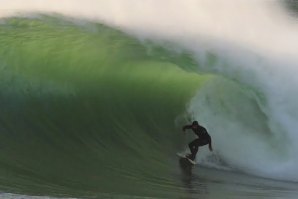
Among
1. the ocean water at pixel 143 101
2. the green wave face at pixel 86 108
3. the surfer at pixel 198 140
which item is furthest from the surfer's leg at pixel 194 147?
the green wave face at pixel 86 108

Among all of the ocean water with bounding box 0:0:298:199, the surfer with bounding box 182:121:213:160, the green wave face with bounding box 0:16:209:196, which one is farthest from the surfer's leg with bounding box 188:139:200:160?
the green wave face with bounding box 0:16:209:196

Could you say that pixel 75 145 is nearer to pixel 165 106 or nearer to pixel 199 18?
pixel 165 106

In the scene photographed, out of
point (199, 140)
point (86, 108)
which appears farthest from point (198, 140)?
point (86, 108)

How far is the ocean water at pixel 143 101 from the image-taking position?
6.30m

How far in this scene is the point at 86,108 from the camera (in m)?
8.33

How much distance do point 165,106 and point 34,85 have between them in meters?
2.07

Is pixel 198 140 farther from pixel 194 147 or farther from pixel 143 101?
pixel 143 101

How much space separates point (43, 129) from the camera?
7.54 m

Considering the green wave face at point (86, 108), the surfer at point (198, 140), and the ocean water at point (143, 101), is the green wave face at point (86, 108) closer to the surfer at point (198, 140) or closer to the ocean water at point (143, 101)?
the ocean water at point (143, 101)

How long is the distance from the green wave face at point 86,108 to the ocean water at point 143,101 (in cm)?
2

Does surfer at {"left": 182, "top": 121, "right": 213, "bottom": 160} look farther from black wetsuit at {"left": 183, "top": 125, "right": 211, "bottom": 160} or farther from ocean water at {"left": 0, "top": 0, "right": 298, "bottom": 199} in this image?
ocean water at {"left": 0, "top": 0, "right": 298, "bottom": 199}

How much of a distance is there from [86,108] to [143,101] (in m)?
1.10

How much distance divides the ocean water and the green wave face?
20mm

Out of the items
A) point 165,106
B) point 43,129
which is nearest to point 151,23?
point 165,106
